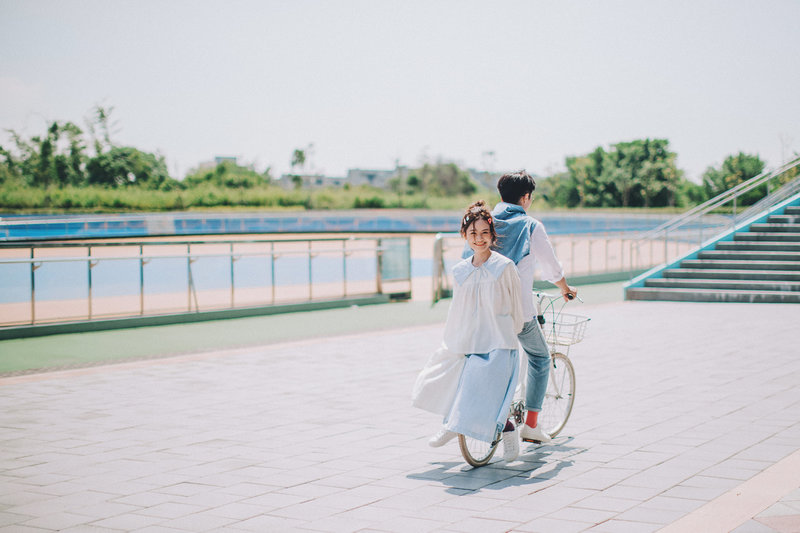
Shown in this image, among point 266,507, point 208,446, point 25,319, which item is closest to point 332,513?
point 266,507

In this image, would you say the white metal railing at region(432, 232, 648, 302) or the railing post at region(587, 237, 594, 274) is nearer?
the white metal railing at region(432, 232, 648, 302)

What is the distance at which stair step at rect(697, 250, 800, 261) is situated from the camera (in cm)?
1789

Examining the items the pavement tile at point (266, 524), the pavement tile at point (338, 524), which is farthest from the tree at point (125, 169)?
the pavement tile at point (338, 524)

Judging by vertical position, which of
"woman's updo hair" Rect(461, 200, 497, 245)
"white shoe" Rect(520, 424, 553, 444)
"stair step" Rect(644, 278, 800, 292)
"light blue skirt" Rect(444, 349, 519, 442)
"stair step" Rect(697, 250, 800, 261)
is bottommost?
"white shoe" Rect(520, 424, 553, 444)

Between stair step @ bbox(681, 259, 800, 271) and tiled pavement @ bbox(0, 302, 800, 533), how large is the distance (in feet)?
27.5

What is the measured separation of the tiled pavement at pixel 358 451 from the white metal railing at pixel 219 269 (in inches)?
130

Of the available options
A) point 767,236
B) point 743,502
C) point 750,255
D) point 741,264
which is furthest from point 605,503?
point 767,236

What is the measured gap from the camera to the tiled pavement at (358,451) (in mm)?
4355

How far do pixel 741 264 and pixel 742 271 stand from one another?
1.28ft

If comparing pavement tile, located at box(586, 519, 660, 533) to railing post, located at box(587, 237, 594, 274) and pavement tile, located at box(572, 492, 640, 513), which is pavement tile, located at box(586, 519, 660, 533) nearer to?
pavement tile, located at box(572, 492, 640, 513)

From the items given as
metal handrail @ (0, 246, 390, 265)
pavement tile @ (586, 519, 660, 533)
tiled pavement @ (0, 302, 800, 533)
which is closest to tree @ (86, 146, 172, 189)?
metal handrail @ (0, 246, 390, 265)

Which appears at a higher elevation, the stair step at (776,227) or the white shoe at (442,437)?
the stair step at (776,227)

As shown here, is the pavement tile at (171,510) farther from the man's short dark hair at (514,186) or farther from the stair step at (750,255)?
the stair step at (750,255)

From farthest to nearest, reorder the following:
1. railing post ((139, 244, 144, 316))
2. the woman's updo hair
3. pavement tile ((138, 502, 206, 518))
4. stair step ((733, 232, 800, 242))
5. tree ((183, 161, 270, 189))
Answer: tree ((183, 161, 270, 189))
stair step ((733, 232, 800, 242))
railing post ((139, 244, 144, 316))
the woman's updo hair
pavement tile ((138, 502, 206, 518))
